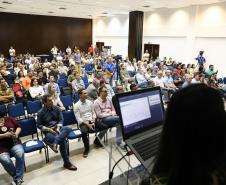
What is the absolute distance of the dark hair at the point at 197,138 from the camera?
0.78m

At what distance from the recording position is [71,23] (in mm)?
23172

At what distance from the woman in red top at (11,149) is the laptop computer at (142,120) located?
2.64 m

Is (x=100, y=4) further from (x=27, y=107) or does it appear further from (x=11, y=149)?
(x=11, y=149)

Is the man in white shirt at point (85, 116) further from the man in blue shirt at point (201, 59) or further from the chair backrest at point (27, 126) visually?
the man in blue shirt at point (201, 59)

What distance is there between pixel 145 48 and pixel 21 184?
15.4 meters

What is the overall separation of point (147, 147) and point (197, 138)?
0.73 metres

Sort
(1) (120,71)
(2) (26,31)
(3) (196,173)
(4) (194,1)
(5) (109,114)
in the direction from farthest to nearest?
(2) (26,31) → (4) (194,1) → (1) (120,71) → (5) (109,114) → (3) (196,173)

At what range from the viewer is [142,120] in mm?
1698

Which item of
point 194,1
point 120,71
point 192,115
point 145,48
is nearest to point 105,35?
point 145,48

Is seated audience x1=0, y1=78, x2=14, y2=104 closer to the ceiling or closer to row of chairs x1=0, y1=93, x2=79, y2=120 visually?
row of chairs x1=0, y1=93, x2=79, y2=120

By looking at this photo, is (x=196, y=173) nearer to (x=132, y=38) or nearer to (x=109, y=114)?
(x=109, y=114)

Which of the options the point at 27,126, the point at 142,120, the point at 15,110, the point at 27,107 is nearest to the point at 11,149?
the point at 27,126

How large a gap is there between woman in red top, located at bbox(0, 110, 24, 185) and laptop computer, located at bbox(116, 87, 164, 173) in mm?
2639

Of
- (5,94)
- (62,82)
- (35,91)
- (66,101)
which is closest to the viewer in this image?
(66,101)
